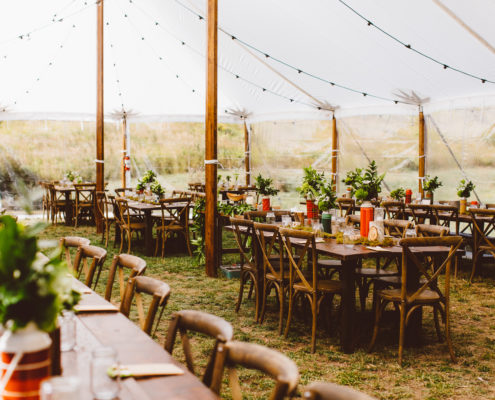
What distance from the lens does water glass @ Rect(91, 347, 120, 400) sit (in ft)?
4.55

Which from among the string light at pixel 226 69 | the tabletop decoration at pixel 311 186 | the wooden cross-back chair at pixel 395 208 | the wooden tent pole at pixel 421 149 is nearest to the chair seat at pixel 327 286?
the tabletop decoration at pixel 311 186

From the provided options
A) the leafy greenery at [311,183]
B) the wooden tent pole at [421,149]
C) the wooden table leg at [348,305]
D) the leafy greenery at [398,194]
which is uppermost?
the wooden tent pole at [421,149]

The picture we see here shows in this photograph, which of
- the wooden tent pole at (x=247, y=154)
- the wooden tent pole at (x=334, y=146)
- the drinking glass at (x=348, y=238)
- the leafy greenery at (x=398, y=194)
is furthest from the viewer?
the wooden tent pole at (x=247, y=154)

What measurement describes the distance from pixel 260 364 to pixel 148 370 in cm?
37

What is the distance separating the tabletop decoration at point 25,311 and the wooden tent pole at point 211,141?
17.1ft

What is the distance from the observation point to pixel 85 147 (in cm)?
1435

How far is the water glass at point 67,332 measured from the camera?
6.07 ft

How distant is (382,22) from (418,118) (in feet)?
12.2

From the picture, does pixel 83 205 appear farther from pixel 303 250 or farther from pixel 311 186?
pixel 303 250

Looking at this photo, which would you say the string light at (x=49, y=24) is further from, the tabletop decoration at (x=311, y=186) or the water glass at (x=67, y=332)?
the water glass at (x=67, y=332)

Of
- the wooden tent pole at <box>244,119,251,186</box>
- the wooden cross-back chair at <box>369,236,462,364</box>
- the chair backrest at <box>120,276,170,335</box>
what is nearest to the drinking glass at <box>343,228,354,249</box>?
the wooden cross-back chair at <box>369,236,462,364</box>

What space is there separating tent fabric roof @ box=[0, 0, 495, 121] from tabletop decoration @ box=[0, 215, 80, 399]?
5.90m

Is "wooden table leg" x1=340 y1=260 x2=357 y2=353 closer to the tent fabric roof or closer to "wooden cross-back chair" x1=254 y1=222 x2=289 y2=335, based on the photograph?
"wooden cross-back chair" x1=254 y1=222 x2=289 y2=335

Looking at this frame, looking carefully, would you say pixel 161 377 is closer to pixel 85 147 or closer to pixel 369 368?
pixel 369 368
